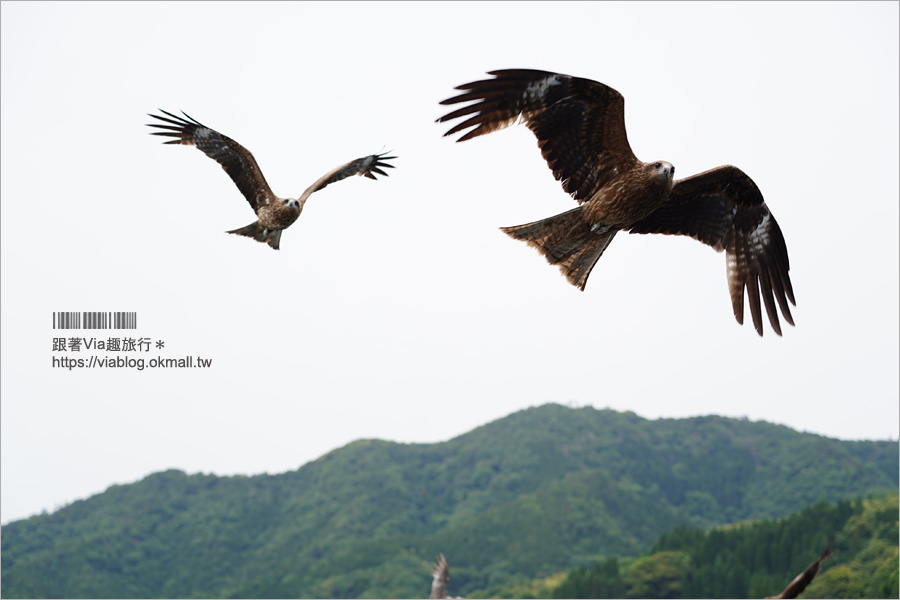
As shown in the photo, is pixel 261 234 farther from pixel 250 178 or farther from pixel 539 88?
pixel 539 88

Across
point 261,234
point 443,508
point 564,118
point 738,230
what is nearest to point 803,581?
point 564,118

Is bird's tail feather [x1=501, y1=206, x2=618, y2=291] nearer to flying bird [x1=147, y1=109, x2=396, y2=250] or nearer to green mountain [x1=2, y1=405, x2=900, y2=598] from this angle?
flying bird [x1=147, y1=109, x2=396, y2=250]

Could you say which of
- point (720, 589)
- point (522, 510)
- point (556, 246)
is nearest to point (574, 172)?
point (556, 246)

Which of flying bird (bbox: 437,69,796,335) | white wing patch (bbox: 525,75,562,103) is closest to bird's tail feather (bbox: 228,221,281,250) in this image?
flying bird (bbox: 437,69,796,335)

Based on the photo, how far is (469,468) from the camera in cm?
8319

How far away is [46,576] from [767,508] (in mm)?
64158

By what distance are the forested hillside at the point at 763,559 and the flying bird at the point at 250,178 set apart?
1578 inches

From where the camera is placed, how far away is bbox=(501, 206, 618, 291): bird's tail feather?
798 centimetres

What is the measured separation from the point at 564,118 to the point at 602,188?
2.65 ft

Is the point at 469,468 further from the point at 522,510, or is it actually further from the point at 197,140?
the point at 197,140

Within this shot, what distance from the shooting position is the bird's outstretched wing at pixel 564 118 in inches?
283

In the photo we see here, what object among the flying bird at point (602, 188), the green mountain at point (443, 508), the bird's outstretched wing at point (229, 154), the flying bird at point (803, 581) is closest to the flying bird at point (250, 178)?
the bird's outstretched wing at point (229, 154)

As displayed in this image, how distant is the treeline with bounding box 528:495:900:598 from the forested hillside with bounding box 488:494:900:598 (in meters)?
0.05

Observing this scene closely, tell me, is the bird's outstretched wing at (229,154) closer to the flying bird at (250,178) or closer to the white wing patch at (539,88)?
the flying bird at (250,178)
